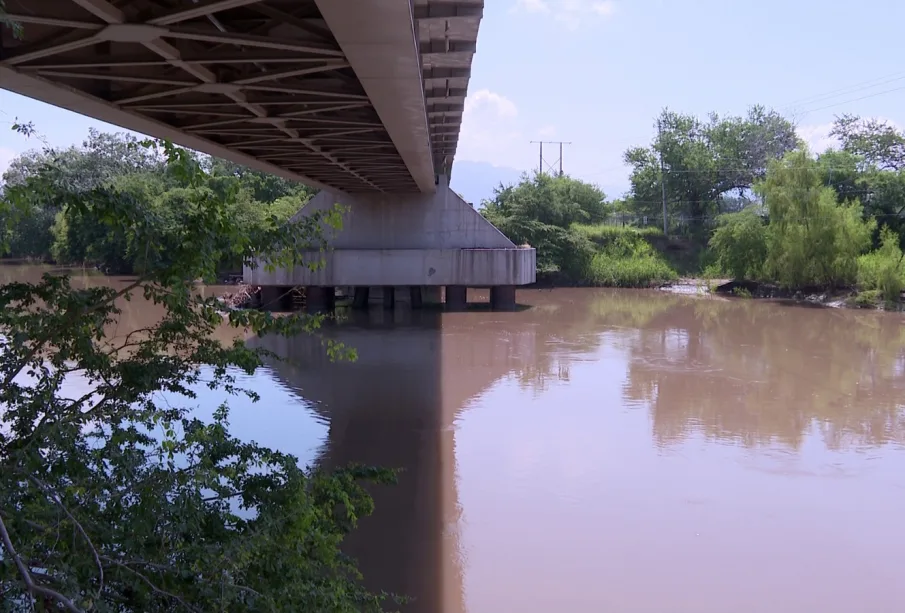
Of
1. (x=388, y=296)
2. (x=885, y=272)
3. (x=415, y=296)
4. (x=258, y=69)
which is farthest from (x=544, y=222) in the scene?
(x=258, y=69)

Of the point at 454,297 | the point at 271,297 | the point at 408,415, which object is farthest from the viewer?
the point at 454,297

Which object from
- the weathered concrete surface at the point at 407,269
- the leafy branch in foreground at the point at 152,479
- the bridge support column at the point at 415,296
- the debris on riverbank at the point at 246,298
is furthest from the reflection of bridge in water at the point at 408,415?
the debris on riverbank at the point at 246,298

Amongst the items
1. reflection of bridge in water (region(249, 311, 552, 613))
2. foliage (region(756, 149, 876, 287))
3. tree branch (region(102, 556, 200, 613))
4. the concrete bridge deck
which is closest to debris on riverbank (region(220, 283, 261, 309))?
reflection of bridge in water (region(249, 311, 552, 613))

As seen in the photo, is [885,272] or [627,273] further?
[627,273]

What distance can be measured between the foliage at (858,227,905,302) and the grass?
9756 mm

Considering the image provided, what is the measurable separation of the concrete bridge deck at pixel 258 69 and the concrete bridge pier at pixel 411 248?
33.5 ft

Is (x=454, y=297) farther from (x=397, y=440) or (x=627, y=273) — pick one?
(x=397, y=440)

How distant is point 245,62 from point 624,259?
3391 centimetres

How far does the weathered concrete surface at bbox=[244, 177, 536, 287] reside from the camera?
84.2 ft

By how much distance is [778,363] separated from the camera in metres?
17.2

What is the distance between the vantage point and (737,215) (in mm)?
34125

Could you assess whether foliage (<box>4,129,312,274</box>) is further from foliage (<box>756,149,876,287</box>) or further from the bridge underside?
foliage (<box>756,149,876,287</box>)

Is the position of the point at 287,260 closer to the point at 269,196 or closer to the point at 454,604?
the point at 454,604

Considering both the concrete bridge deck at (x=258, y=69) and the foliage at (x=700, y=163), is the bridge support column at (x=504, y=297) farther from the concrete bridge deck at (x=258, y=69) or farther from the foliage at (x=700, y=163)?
the foliage at (x=700, y=163)
